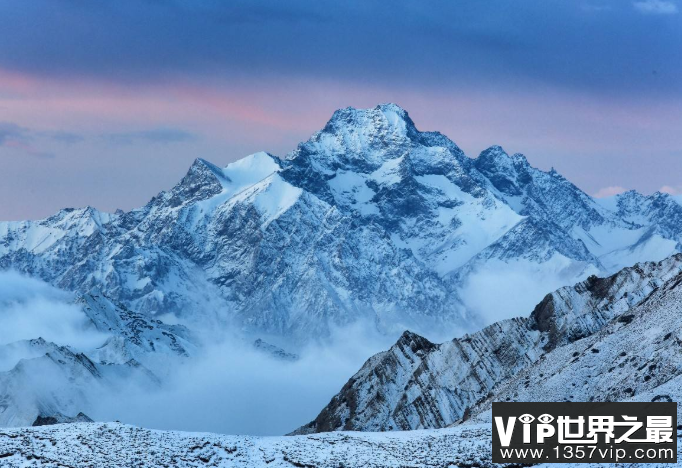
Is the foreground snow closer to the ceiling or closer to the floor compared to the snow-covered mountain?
closer to the floor

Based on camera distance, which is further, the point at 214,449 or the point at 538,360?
the point at 538,360

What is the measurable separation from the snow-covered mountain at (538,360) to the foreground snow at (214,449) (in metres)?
24.6

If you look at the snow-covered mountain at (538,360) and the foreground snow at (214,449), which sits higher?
the snow-covered mountain at (538,360)

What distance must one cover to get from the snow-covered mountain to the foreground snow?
24553mm

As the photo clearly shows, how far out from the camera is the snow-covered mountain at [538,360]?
119 m

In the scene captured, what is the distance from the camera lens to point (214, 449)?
93.3m

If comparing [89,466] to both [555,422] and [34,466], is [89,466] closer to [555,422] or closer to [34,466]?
[34,466]

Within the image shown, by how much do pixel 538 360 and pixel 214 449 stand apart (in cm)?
5752

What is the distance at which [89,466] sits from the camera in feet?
278

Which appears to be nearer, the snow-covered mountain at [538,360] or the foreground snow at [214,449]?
the foreground snow at [214,449]

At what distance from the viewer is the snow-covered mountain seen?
119 meters

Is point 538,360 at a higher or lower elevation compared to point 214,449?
higher

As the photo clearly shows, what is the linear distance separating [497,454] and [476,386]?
71893mm

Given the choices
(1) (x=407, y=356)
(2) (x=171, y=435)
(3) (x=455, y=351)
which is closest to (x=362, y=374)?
(1) (x=407, y=356)
